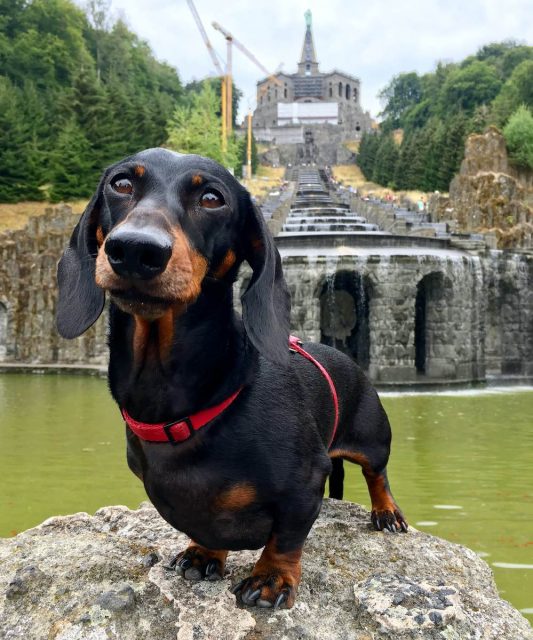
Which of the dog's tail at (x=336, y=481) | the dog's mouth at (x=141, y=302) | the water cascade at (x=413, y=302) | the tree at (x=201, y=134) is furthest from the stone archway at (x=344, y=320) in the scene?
the tree at (x=201, y=134)

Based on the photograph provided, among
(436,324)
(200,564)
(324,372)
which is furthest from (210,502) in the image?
(436,324)

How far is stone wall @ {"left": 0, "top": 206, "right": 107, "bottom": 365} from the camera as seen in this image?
67.5 ft

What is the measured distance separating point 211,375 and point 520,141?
153ft

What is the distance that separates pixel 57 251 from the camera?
20828mm

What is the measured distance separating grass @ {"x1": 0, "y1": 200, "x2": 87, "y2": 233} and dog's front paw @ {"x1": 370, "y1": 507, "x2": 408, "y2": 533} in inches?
1349

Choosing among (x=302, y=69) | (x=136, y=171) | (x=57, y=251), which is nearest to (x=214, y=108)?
(x=57, y=251)

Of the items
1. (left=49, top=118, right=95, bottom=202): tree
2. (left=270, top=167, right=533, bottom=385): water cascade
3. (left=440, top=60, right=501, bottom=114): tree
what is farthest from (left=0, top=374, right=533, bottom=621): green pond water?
(left=440, top=60, right=501, bottom=114): tree

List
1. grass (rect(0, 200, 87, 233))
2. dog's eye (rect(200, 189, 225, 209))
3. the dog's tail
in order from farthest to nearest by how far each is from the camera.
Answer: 1. grass (rect(0, 200, 87, 233))
2. the dog's tail
3. dog's eye (rect(200, 189, 225, 209))

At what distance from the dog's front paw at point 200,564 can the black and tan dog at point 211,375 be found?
0.19m

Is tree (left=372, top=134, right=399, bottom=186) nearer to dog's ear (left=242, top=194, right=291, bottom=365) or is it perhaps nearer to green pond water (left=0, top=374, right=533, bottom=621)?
green pond water (left=0, top=374, right=533, bottom=621)

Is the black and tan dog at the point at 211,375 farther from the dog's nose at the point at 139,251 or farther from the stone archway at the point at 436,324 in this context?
the stone archway at the point at 436,324

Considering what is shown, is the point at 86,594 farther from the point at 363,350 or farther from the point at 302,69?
the point at 302,69

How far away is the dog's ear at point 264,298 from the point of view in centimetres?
202

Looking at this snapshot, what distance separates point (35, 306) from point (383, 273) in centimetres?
1068
